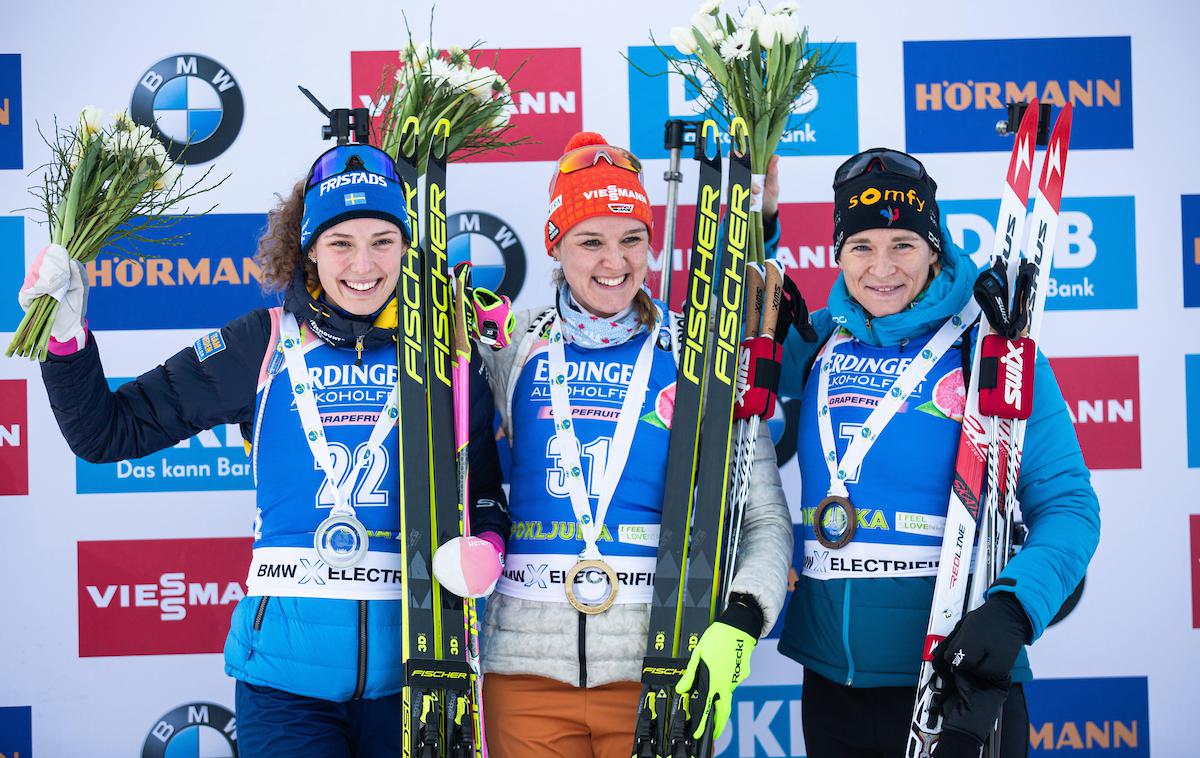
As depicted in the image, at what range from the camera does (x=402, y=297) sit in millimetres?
2379

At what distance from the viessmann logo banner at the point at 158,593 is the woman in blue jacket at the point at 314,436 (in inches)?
46.1

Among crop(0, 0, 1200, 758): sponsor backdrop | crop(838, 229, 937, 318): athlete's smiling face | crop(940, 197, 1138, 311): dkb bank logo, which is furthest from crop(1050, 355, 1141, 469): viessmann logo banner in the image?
crop(838, 229, 937, 318): athlete's smiling face

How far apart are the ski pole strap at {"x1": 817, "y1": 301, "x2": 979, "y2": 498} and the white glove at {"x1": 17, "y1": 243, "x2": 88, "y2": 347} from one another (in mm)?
1733

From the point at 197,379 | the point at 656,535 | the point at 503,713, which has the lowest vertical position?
the point at 503,713

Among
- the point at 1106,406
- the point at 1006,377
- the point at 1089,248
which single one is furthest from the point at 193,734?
the point at 1089,248

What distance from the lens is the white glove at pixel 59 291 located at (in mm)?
2188

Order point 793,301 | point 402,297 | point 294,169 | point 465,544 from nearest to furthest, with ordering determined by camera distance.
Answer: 1. point 465,544
2. point 402,297
3. point 793,301
4. point 294,169

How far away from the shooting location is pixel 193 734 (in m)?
3.47

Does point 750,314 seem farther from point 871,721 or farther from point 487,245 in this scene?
point 487,245

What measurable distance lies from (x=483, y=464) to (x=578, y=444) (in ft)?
0.94

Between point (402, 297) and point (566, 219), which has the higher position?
point (566, 219)

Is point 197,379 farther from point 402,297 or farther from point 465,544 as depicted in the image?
point 465,544

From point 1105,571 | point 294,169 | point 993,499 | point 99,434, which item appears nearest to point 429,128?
point 294,169

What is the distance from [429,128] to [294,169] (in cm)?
90
